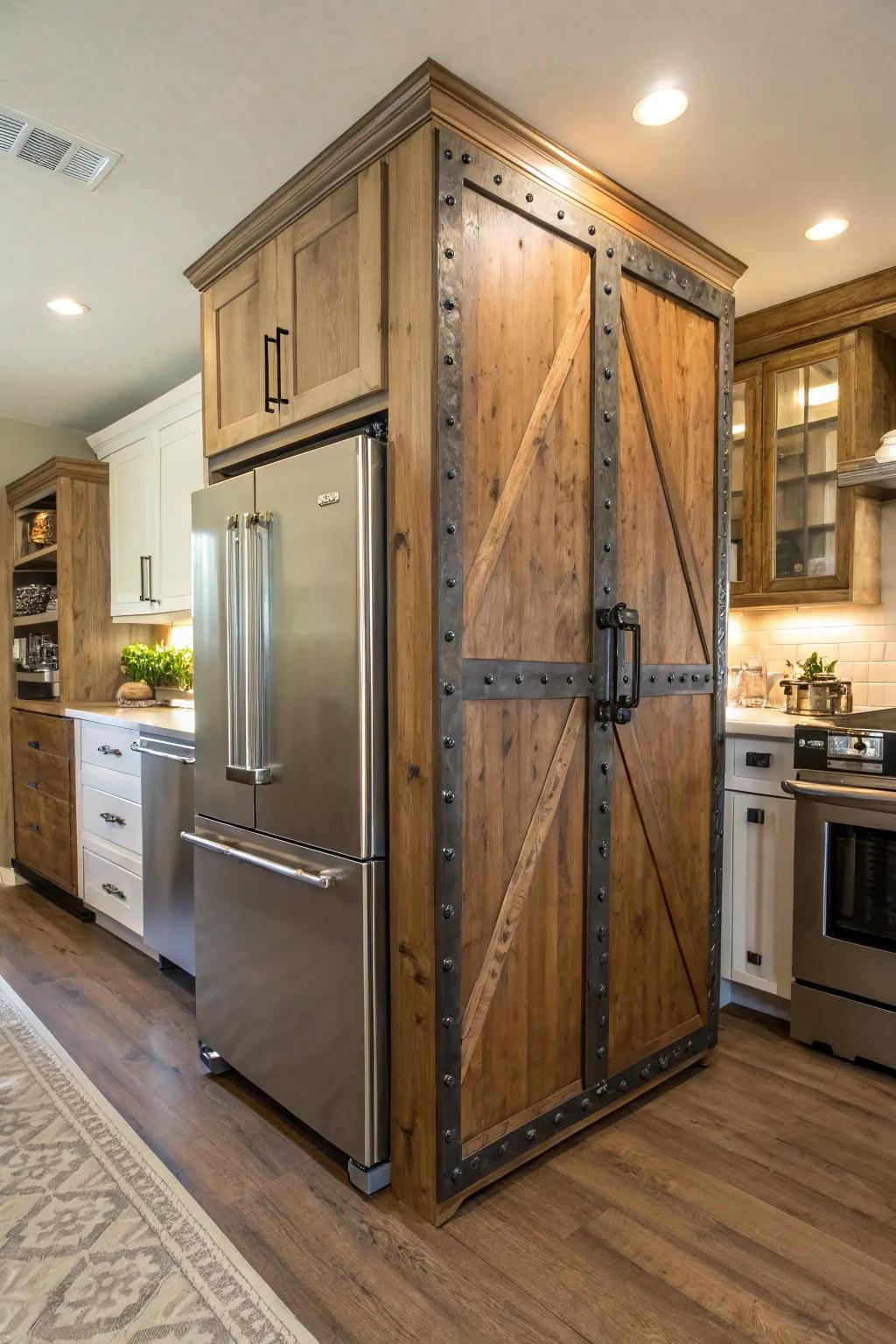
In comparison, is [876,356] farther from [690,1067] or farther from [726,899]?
[690,1067]

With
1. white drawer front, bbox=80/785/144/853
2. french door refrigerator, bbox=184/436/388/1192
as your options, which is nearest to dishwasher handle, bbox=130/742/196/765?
white drawer front, bbox=80/785/144/853

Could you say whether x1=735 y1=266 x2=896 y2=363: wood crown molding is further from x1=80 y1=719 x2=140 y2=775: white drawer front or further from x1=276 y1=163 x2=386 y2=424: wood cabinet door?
x1=80 y1=719 x2=140 y2=775: white drawer front

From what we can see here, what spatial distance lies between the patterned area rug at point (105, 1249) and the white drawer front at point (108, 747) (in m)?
1.37

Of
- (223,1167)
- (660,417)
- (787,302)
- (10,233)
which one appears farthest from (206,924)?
(787,302)

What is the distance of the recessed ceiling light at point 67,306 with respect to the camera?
9.59ft

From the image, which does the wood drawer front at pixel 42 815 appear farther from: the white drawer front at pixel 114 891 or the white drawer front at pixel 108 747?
the white drawer front at pixel 108 747

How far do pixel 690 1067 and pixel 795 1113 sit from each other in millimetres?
346

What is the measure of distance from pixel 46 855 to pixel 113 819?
36.4 inches

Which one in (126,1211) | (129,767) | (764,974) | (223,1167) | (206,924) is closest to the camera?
(126,1211)

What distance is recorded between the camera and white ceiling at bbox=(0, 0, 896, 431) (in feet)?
5.27

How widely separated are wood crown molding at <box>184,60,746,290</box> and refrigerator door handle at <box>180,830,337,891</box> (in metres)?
1.68

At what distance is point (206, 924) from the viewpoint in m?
2.44

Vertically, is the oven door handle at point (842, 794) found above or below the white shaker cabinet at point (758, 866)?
above

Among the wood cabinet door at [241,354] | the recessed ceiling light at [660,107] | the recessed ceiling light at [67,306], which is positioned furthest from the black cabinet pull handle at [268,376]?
the recessed ceiling light at [67,306]
